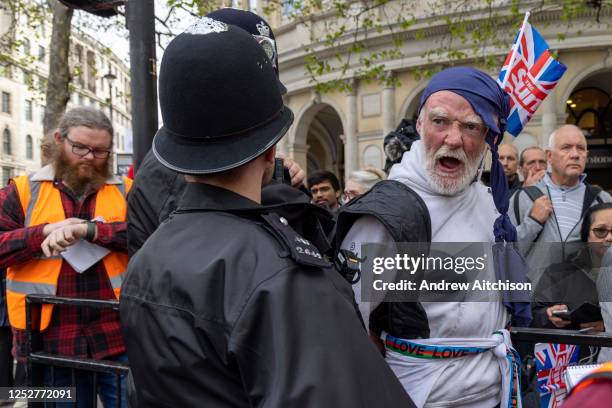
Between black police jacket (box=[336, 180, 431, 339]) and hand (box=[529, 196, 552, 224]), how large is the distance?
2666 millimetres

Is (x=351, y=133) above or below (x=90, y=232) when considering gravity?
above

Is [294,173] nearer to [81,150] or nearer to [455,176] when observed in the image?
[455,176]

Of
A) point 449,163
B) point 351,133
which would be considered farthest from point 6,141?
point 449,163

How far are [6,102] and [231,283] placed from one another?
5824 cm

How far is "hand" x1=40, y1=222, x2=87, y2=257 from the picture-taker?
2.79 metres

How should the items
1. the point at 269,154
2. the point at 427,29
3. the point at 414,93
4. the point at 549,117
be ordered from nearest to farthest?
the point at 269,154 → the point at 549,117 → the point at 427,29 → the point at 414,93

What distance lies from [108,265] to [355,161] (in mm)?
17389

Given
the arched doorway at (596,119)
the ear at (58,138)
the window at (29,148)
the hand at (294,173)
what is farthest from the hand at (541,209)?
the window at (29,148)

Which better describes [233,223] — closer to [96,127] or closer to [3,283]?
[96,127]

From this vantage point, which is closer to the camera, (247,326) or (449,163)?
(247,326)

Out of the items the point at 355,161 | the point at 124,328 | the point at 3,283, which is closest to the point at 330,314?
the point at 124,328

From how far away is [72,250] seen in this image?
3051 millimetres

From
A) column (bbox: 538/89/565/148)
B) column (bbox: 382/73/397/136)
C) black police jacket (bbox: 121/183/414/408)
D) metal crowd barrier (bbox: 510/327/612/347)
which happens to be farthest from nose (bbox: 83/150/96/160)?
column (bbox: 382/73/397/136)

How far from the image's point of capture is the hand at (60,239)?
2791 millimetres
